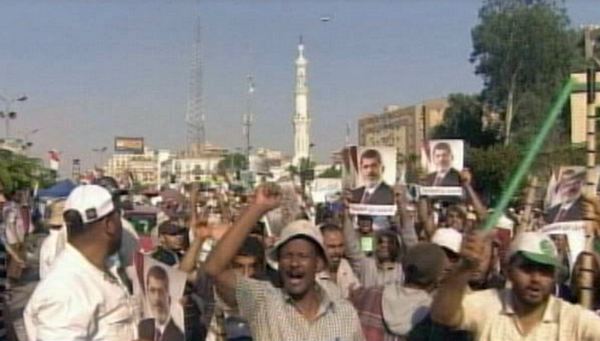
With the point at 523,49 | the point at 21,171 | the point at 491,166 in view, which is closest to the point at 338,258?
the point at 491,166

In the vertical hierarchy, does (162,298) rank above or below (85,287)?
below

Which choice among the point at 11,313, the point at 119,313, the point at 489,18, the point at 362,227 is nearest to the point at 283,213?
the point at 362,227

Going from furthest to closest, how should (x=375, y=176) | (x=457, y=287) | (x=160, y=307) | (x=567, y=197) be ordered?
(x=375, y=176) < (x=567, y=197) < (x=160, y=307) < (x=457, y=287)

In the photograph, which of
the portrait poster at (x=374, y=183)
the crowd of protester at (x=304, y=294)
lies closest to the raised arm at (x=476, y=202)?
the crowd of protester at (x=304, y=294)

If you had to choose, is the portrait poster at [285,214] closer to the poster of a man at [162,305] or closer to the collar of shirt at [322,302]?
the poster of a man at [162,305]

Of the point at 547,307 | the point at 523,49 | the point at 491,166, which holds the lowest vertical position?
the point at 547,307

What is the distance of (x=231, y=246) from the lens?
468cm

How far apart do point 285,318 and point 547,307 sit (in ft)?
3.36

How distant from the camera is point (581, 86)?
16.3 ft

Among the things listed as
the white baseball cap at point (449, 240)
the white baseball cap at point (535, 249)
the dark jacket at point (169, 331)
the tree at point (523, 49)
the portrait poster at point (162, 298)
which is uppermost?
the tree at point (523, 49)

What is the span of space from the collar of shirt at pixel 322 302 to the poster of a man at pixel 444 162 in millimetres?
8314

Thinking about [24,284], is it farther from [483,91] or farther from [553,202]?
[483,91]

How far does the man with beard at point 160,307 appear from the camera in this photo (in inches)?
217

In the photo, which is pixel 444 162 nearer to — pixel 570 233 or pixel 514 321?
pixel 570 233
